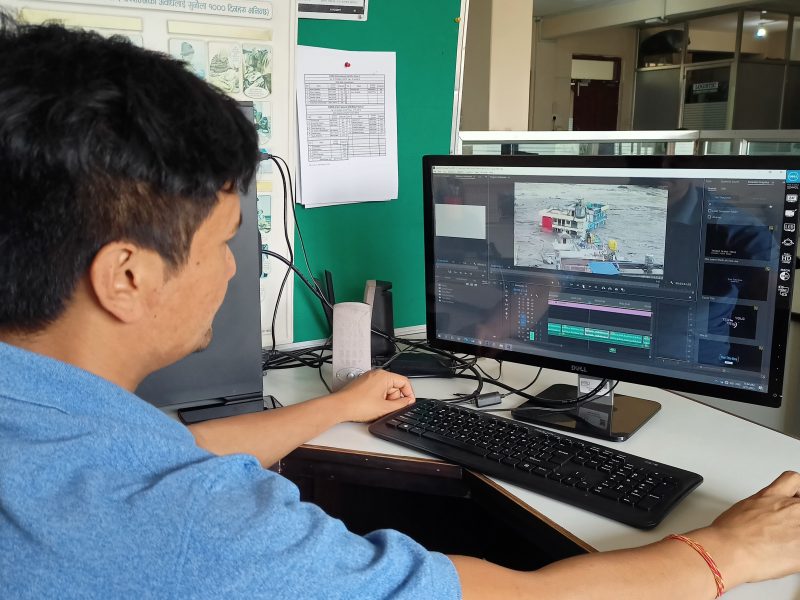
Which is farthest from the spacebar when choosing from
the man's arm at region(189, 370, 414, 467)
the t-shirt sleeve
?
the t-shirt sleeve

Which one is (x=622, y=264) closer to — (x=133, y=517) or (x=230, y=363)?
(x=230, y=363)

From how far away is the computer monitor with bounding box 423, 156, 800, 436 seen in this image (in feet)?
3.56

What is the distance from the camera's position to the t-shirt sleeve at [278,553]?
0.52 metres

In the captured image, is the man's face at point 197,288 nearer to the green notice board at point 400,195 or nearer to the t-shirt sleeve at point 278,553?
the t-shirt sleeve at point 278,553

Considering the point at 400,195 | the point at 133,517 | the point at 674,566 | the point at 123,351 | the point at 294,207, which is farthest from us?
the point at 400,195

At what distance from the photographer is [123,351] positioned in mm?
651

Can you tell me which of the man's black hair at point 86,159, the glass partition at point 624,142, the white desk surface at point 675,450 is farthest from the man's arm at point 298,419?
the glass partition at point 624,142

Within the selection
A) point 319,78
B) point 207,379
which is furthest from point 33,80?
point 319,78

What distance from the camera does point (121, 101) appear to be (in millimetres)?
577

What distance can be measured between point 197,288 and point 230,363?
2.25 ft

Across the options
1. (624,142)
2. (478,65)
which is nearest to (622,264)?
(624,142)

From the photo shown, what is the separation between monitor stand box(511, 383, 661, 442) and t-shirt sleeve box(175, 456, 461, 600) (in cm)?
64

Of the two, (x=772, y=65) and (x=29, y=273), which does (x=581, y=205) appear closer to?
(x=29, y=273)

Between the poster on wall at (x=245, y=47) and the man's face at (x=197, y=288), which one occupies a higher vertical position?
the poster on wall at (x=245, y=47)
